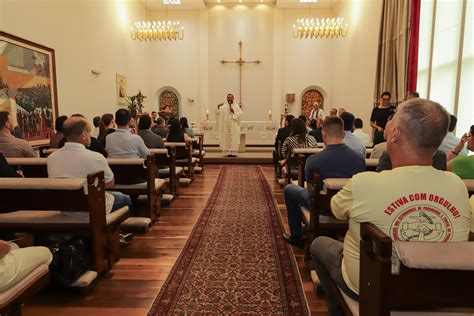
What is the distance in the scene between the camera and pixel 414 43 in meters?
6.33

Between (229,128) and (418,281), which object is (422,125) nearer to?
(418,281)

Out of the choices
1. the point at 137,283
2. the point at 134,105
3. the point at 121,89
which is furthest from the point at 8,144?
the point at 121,89

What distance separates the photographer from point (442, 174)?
1.38 metres

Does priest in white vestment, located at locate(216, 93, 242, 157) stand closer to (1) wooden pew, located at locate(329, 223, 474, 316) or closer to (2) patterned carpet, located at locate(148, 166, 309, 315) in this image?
(2) patterned carpet, located at locate(148, 166, 309, 315)

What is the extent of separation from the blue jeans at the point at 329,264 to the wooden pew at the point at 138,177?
234 cm

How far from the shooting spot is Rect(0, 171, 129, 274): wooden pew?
2.32 metres

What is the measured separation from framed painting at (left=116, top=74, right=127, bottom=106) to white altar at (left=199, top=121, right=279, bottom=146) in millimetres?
2408

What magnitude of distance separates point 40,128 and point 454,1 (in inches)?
264

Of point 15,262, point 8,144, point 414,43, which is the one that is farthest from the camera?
point 414,43

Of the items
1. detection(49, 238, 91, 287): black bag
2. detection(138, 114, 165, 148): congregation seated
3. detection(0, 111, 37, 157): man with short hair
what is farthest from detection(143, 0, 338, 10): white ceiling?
detection(49, 238, 91, 287): black bag

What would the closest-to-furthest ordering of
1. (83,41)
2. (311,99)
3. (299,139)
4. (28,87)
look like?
(299,139) → (28,87) → (83,41) → (311,99)

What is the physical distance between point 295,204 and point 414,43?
186 inches

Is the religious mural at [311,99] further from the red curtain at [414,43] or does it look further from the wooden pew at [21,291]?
the wooden pew at [21,291]

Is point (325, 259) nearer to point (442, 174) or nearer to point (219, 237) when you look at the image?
point (442, 174)
